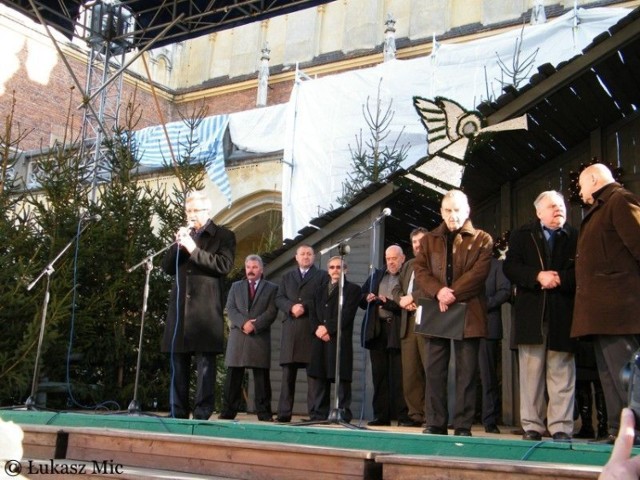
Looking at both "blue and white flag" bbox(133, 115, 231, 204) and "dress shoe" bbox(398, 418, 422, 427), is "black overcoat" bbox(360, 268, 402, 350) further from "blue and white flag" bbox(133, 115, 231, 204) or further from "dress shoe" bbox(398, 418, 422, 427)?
"blue and white flag" bbox(133, 115, 231, 204)

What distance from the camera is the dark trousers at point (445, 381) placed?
195 inches

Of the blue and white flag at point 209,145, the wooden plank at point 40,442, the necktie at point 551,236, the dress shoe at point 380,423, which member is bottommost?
the wooden plank at point 40,442

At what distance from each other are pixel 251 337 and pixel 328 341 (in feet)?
2.22

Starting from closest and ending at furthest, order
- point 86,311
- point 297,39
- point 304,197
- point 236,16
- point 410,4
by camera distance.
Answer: point 86,311, point 236,16, point 304,197, point 410,4, point 297,39

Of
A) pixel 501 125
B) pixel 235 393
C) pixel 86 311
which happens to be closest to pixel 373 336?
pixel 235 393

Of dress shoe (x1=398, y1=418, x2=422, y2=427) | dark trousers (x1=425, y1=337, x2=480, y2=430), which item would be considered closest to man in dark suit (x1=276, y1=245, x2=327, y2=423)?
dress shoe (x1=398, y1=418, x2=422, y2=427)

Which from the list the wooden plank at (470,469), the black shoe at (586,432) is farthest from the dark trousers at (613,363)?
the black shoe at (586,432)

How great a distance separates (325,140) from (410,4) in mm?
9117

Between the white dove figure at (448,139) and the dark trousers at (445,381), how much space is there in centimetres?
288

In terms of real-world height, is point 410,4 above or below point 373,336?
above

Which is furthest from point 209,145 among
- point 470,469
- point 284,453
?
point 470,469

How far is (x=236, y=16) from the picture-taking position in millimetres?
10336

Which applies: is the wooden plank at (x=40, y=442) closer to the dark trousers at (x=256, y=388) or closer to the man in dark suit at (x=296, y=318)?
the dark trousers at (x=256, y=388)

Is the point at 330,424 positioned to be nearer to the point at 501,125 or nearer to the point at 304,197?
the point at 501,125
